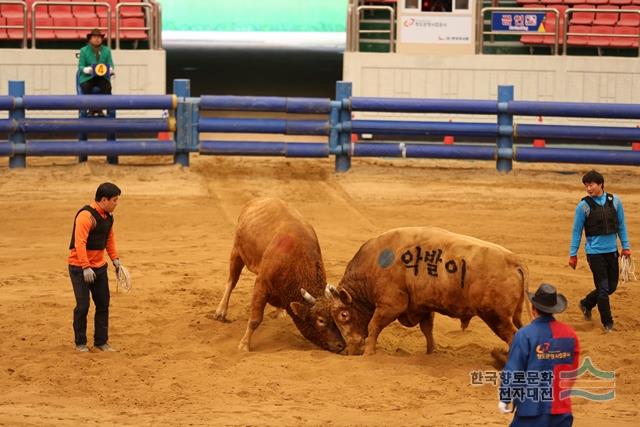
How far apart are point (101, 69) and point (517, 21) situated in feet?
28.1

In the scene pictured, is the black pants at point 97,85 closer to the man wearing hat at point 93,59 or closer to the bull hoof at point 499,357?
the man wearing hat at point 93,59

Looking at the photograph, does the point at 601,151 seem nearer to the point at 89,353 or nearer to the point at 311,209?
the point at 311,209

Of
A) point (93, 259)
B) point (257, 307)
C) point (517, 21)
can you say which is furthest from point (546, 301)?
point (517, 21)

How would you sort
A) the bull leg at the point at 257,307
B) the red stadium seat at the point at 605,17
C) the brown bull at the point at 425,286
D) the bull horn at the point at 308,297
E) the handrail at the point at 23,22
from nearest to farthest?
1. the brown bull at the point at 425,286
2. the bull horn at the point at 308,297
3. the bull leg at the point at 257,307
4. the handrail at the point at 23,22
5. the red stadium seat at the point at 605,17

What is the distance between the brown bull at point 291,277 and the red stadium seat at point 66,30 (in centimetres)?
1216

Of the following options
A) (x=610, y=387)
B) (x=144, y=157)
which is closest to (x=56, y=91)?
(x=144, y=157)

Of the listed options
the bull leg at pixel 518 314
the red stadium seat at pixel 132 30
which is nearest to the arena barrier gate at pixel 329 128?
the red stadium seat at pixel 132 30

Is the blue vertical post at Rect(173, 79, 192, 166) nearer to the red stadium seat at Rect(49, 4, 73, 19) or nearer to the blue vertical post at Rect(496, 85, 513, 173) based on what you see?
the red stadium seat at Rect(49, 4, 73, 19)

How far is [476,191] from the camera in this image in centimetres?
1850

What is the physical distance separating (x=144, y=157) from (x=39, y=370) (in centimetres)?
1120

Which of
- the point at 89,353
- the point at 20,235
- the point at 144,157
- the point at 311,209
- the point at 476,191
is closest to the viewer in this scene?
the point at 89,353

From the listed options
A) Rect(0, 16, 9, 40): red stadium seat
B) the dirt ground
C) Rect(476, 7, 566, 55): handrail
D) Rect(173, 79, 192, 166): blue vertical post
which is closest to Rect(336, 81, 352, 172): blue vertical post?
the dirt ground

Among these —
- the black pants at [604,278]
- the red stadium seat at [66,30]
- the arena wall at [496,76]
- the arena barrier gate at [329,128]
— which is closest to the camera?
the black pants at [604,278]

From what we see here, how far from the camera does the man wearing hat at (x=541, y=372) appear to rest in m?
7.26
